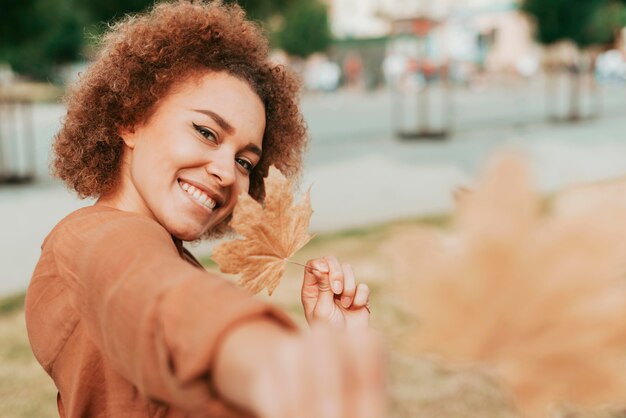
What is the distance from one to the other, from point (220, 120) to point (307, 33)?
3353 centimetres

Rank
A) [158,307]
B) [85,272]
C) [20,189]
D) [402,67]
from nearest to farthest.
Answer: [158,307] → [85,272] → [20,189] → [402,67]

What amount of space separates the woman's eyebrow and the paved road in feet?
9.55

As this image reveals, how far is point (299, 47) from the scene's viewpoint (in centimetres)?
3419

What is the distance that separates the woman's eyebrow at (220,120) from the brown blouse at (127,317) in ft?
0.68

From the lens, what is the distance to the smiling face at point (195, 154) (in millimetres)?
1263

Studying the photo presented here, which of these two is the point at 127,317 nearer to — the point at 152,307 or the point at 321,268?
the point at 152,307

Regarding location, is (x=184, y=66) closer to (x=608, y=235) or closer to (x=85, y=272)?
(x=85, y=272)

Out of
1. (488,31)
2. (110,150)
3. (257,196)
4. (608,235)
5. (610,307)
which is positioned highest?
(110,150)

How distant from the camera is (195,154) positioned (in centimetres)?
125

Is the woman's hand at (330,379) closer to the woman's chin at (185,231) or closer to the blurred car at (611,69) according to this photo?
the woman's chin at (185,231)

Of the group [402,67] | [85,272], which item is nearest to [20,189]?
[85,272]

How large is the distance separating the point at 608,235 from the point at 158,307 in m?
1.48

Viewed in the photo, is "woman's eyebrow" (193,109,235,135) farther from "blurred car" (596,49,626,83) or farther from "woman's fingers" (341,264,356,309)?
"blurred car" (596,49,626,83)

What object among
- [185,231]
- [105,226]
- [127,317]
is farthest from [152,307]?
[185,231]
